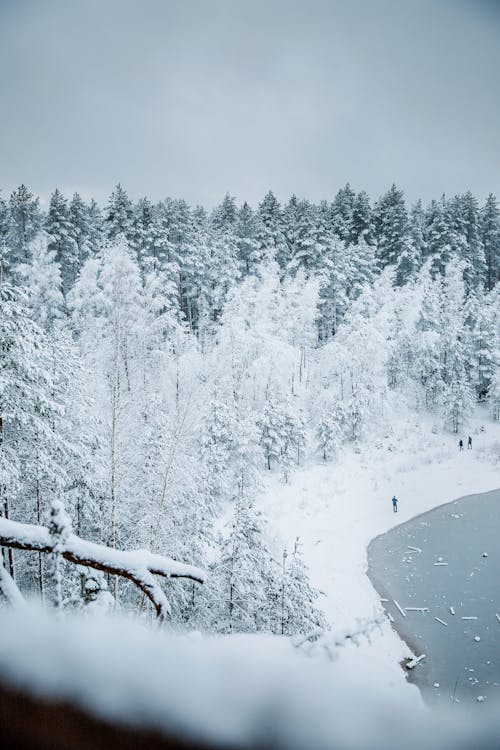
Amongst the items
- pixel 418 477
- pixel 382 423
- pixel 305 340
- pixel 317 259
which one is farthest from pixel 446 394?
pixel 317 259

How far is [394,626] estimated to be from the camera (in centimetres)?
1340

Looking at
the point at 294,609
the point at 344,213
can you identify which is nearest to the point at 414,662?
the point at 294,609

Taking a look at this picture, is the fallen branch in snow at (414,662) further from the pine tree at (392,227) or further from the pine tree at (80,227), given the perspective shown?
the pine tree at (392,227)

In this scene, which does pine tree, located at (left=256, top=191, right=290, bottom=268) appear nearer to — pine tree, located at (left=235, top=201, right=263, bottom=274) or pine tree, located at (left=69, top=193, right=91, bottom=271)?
pine tree, located at (left=235, top=201, right=263, bottom=274)

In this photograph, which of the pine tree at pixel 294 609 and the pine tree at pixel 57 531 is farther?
the pine tree at pixel 294 609

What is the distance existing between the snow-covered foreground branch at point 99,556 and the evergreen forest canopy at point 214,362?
14.2 inches

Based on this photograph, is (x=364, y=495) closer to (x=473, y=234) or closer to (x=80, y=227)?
(x=80, y=227)

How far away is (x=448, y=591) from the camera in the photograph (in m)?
15.3

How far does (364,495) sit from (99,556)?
948 inches

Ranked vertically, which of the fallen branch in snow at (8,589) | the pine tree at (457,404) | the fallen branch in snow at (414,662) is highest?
the pine tree at (457,404)

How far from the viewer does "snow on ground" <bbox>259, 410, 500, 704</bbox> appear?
1523 centimetres

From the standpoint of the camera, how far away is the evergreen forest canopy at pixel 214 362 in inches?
343

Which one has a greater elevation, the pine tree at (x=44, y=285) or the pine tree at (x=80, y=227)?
the pine tree at (x=80, y=227)

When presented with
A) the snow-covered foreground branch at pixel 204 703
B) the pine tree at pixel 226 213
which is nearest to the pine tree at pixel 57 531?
the snow-covered foreground branch at pixel 204 703
